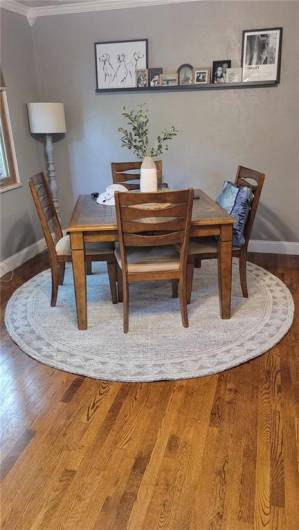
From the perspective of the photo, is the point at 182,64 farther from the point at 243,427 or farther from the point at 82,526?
the point at 82,526

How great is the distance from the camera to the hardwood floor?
4.51 ft

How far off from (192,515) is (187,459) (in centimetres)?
24

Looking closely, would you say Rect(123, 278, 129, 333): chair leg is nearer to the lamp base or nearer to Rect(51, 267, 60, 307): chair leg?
Rect(51, 267, 60, 307): chair leg

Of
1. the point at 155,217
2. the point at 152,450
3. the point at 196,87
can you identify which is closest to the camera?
the point at 152,450

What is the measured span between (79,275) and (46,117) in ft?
6.67

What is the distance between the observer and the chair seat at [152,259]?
2412mm

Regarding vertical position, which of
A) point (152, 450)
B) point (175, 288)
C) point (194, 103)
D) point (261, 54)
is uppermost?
point (261, 54)

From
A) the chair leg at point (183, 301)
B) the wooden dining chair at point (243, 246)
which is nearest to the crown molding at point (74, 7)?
the wooden dining chair at point (243, 246)

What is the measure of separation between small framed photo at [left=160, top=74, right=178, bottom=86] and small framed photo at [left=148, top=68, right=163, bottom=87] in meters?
0.03

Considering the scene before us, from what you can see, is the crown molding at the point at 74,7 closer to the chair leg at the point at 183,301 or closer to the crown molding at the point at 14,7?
the crown molding at the point at 14,7

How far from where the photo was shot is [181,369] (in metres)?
2.12

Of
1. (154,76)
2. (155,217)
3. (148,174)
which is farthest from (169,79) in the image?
(155,217)

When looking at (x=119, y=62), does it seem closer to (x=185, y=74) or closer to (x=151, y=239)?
(x=185, y=74)

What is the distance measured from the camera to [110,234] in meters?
2.37
